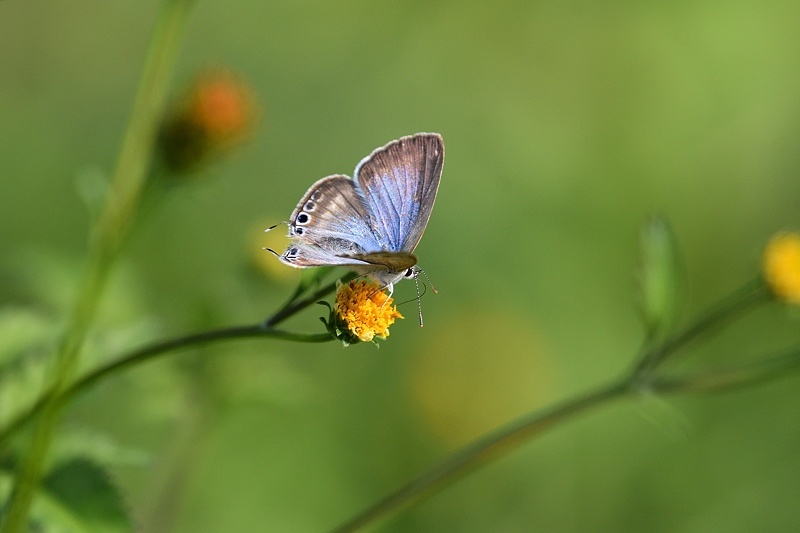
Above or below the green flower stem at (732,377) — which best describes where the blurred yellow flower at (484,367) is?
below

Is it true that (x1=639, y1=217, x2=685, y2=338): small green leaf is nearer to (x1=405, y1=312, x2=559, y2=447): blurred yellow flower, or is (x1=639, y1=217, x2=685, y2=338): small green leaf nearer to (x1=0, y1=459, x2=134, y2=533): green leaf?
(x1=0, y1=459, x2=134, y2=533): green leaf

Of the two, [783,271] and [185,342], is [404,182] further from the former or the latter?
[783,271]

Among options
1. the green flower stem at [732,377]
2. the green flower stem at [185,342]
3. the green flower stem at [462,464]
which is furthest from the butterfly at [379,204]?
the green flower stem at [732,377]

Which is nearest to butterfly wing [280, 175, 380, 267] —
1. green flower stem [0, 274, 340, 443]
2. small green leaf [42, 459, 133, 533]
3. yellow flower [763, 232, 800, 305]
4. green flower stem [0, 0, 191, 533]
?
green flower stem [0, 274, 340, 443]

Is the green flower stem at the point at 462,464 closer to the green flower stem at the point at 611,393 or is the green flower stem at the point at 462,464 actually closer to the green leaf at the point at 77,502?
the green flower stem at the point at 611,393

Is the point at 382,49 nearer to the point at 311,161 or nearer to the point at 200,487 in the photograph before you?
the point at 311,161

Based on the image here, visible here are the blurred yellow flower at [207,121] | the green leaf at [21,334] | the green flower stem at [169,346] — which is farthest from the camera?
the blurred yellow flower at [207,121]

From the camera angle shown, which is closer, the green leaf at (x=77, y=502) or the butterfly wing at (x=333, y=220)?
the green leaf at (x=77, y=502)
